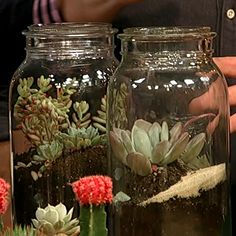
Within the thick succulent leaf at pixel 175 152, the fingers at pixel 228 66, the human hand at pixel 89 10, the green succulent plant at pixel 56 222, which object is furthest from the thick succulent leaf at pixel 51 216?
the human hand at pixel 89 10

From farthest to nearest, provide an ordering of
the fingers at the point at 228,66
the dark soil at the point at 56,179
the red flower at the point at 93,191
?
the fingers at the point at 228,66
the dark soil at the point at 56,179
the red flower at the point at 93,191

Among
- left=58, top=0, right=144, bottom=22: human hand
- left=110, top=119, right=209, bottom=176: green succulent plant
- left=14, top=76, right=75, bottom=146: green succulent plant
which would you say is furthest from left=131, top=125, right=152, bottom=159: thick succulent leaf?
left=58, top=0, right=144, bottom=22: human hand

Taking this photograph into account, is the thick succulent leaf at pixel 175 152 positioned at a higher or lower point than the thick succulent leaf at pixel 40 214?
higher

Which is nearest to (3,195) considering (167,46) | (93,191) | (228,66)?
(93,191)

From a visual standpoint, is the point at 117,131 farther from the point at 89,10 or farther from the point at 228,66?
the point at 89,10

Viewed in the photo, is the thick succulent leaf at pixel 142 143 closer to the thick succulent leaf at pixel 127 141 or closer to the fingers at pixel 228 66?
the thick succulent leaf at pixel 127 141

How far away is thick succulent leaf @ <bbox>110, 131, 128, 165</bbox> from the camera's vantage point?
53 cm

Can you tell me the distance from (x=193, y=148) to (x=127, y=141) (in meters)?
0.05

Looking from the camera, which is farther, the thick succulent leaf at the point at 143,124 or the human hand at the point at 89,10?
the human hand at the point at 89,10

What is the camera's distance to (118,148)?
535 millimetres

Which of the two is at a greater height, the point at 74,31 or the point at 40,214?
the point at 74,31

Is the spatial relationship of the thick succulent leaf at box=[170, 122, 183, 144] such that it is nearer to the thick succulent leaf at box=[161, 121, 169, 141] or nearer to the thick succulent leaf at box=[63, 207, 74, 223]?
the thick succulent leaf at box=[161, 121, 169, 141]

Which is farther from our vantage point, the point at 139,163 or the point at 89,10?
the point at 89,10

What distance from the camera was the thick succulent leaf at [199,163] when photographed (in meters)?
0.53
